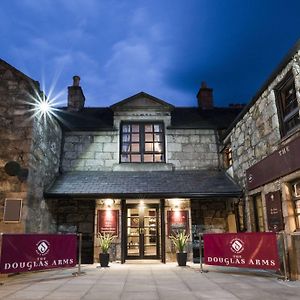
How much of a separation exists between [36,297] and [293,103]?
20.0 ft

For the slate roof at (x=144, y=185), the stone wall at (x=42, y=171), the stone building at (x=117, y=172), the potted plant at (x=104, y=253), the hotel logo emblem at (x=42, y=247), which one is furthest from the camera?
the slate roof at (x=144, y=185)

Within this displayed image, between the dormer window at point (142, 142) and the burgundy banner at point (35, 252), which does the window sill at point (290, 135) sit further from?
the burgundy banner at point (35, 252)

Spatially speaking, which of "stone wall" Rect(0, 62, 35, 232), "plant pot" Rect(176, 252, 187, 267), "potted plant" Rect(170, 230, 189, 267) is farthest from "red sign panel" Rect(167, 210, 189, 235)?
"stone wall" Rect(0, 62, 35, 232)

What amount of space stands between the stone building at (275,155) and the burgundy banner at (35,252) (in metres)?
4.75

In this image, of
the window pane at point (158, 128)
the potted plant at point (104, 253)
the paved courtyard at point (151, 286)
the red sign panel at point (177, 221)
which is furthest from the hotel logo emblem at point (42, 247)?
the window pane at point (158, 128)

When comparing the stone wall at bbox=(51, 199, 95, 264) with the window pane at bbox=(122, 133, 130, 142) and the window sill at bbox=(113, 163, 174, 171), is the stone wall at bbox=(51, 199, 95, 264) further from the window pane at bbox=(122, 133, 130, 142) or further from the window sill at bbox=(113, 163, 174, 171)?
the window pane at bbox=(122, 133, 130, 142)

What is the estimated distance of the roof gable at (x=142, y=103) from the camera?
11.0 meters

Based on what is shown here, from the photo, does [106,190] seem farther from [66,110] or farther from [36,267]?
[66,110]

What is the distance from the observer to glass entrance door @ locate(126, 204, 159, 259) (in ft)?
31.2

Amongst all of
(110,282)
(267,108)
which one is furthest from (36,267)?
(267,108)

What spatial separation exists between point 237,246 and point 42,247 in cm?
424

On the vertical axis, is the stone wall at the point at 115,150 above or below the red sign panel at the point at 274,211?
above

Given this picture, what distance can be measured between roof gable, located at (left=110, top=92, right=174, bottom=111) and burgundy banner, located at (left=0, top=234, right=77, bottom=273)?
5.72 m

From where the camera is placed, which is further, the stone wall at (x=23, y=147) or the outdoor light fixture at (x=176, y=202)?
the outdoor light fixture at (x=176, y=202)
